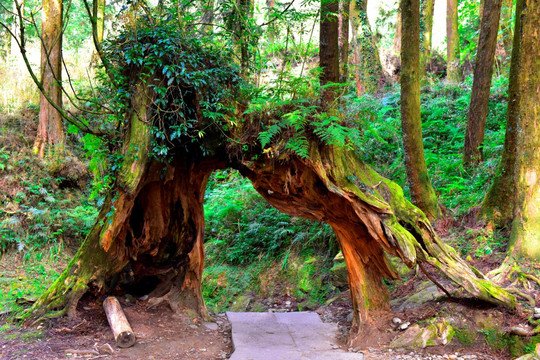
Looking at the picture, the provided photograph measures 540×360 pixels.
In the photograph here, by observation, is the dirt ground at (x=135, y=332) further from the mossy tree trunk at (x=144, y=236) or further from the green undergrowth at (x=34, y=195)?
the green undergrowth at (x=34, y=195)

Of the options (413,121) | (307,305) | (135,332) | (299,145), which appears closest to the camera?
(299,145)

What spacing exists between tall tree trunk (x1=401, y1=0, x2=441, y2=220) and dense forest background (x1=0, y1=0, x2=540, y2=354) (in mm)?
23

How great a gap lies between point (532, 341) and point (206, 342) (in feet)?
13.4

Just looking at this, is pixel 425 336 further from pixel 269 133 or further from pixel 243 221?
pixel 243 221

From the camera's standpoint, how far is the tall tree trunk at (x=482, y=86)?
8766 millimetres

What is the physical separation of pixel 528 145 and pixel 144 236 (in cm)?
587

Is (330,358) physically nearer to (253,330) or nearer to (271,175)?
(253,330)

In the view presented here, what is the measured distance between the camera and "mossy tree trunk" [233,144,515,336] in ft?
17.0

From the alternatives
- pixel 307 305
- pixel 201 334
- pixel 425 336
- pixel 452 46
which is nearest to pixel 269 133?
pixel 425 336

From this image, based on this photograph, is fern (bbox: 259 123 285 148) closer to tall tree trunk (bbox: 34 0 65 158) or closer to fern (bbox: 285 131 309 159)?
fern (bbox: 285 131 309 159)

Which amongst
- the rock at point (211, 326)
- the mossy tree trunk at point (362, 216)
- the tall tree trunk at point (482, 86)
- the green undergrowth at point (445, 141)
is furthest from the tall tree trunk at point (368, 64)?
the rock at point (211, 326)

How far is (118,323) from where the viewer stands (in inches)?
209

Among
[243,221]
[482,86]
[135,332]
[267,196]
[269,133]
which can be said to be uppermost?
[482,86]

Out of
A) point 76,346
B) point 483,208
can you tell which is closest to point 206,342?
point 76,346
